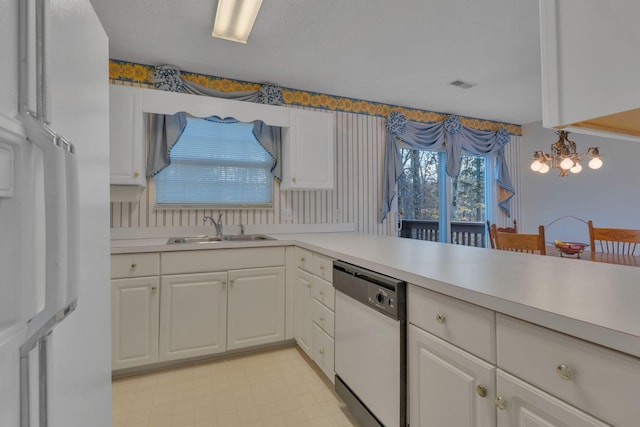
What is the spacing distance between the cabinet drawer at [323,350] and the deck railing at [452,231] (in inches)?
91.3

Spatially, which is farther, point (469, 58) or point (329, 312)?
point (469, 58)

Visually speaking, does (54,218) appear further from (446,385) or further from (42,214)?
(446,385)

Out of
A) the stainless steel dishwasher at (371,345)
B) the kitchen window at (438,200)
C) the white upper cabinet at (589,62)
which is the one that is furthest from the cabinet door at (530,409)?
the kitchen window at (438,200)

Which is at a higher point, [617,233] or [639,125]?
[639,125]

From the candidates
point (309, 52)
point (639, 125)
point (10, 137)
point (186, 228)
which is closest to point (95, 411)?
point (10, 137)

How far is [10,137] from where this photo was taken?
43 cm

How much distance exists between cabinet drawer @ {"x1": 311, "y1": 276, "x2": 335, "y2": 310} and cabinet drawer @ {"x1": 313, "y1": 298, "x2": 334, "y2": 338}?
1.4 inches

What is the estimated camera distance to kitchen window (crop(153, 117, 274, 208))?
2.93m

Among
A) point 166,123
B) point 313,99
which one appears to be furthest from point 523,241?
point 166,123

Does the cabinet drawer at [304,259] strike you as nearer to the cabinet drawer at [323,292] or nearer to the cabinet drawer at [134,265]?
the cabinet drawer at [323,292]

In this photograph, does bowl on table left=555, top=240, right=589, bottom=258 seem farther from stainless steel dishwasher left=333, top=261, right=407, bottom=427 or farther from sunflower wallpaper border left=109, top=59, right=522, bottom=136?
sunflower wallpaper border left=109, top=59, right=522, bottom=136

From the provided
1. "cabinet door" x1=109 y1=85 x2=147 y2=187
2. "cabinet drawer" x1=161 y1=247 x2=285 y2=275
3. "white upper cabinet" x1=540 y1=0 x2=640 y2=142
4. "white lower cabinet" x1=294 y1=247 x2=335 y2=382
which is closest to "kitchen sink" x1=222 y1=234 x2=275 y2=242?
"cabinet drawer" x1=161 y1=247 x2=285 y2=275

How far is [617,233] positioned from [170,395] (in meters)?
3.56

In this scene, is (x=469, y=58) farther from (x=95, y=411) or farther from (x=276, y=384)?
(x=95, y=411)
